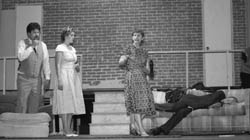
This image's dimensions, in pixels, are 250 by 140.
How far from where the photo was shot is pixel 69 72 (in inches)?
182

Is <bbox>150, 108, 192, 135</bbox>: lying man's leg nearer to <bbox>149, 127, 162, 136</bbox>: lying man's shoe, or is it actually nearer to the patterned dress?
<bbox>149, 127, 162, 136</bbox>: lying man's shoe

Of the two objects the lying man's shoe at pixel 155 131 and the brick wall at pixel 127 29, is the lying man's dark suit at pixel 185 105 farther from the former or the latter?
the brick wall at pixel 127 29

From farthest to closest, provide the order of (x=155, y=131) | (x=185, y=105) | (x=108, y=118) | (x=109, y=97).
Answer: (x=109, y=97), (x=108, y=118), (x=185, y=105), (x=155, y=131)

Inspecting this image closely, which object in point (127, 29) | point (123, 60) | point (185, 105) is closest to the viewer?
point (123, 60)

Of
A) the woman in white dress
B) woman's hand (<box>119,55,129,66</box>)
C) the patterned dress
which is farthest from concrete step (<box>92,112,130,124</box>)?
woman's hand (<box>119,55,129,66</box>)

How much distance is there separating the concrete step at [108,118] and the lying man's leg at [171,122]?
1161 millimetres

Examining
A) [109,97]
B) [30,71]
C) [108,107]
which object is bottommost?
[108,107]

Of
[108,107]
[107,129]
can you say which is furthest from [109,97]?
[107,129]

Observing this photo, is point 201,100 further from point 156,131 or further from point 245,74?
point 245,74

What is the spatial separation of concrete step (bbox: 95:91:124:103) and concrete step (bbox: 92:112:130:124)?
0.42m

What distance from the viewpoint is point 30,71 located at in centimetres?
444

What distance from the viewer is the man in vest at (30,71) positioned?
441 centimetres

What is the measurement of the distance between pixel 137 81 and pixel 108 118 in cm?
143

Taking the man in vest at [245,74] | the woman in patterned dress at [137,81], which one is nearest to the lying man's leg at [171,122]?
the woman in patterned dress at [137,81]
